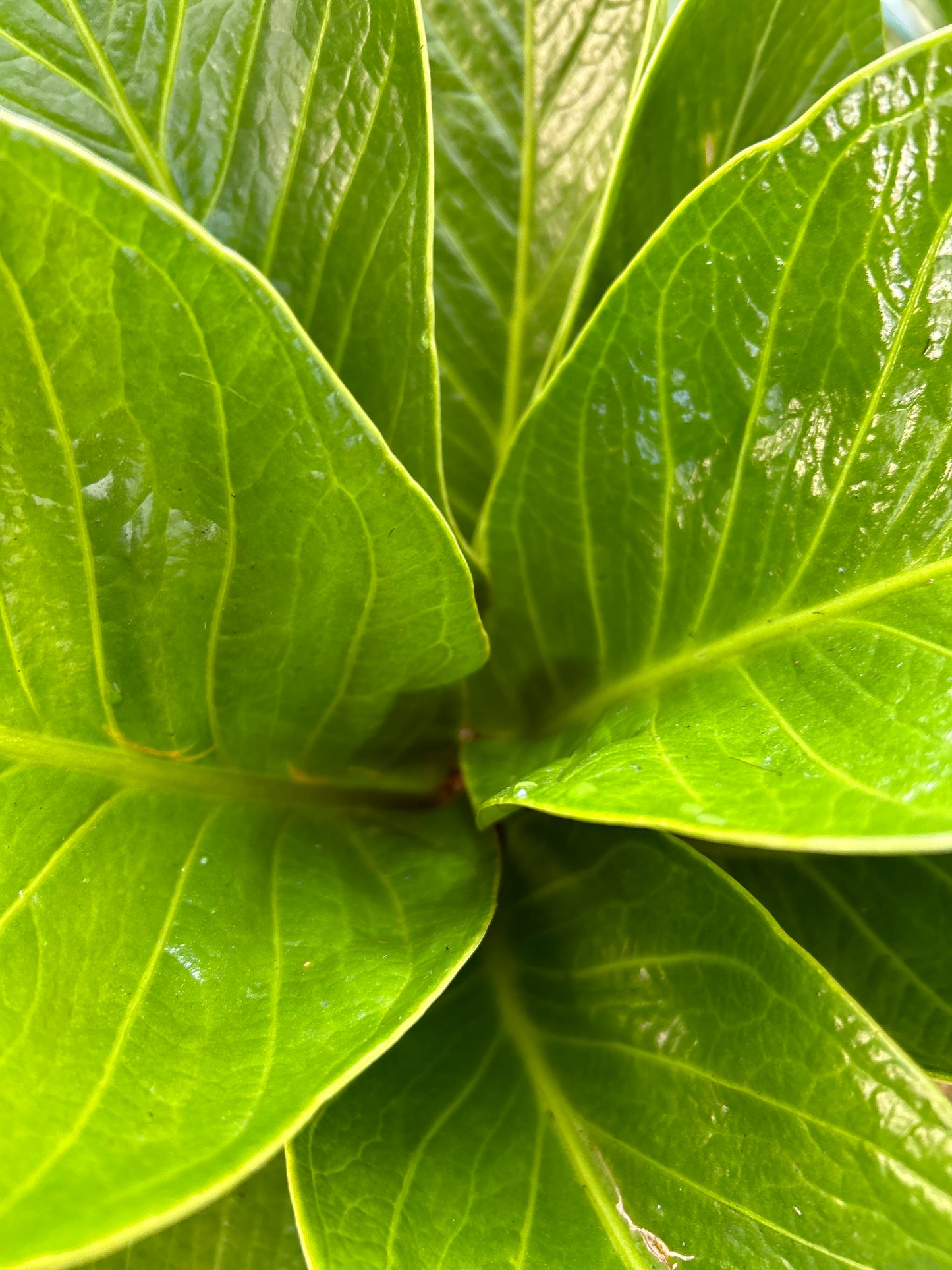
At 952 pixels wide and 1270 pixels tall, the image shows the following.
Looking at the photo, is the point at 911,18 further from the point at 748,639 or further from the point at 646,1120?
the point at 646,1120

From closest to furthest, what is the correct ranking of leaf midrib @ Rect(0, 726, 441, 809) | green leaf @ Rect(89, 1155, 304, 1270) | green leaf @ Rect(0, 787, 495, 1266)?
green leaf @ Rect(0, 787, 495, 1266)
leaf midrib @ Rect(0, 726, 441, 809)
green leaf @ Rect(89, 1155, 304, 1270)

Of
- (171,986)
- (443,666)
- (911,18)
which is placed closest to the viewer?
(171,986)

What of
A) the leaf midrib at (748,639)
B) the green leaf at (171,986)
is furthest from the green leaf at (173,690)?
the leaf midrib at (748,639)

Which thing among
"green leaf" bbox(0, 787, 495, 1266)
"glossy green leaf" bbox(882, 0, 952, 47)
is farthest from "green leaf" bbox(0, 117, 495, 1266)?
"glossy green leaf" bbox(882, 0, 952, 47)

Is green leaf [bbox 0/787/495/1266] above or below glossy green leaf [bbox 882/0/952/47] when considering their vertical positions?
below

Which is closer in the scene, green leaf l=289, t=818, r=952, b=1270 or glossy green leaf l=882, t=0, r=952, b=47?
green leaf l=289, t=818, r=952, b=1270

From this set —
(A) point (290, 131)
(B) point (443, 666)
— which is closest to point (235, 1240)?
(B) point (443, 666)

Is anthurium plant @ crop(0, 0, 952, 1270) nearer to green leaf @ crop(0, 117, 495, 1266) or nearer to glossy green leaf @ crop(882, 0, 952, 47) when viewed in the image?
green leaf @ crop(0, 117, 495, 1266)

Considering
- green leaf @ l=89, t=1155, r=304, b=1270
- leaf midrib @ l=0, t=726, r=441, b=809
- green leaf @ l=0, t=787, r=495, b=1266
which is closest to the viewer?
green leaf @ l=0, t=787, r=495, b=1266
